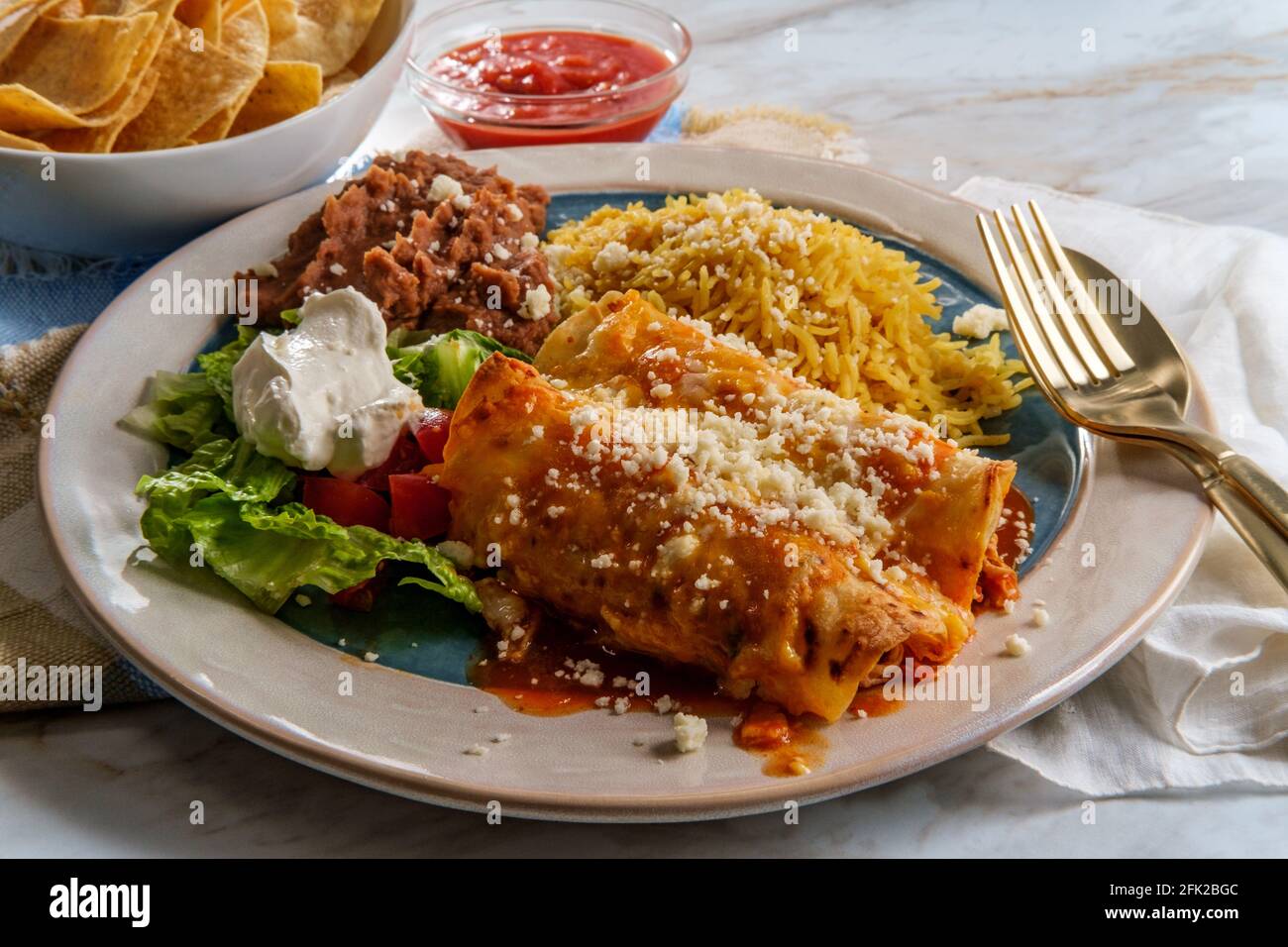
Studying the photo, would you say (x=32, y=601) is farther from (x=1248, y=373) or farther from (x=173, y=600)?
(x=1248, y=373)

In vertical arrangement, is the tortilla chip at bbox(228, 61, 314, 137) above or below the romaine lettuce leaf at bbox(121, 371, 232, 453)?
above

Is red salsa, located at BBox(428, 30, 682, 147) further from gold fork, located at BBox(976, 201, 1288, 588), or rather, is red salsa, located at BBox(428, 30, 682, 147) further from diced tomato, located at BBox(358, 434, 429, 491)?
diced tomato, located at BBox(358, 434, 429, 491)

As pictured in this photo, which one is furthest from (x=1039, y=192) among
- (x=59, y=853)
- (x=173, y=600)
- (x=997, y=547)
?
(x=59, y=853)

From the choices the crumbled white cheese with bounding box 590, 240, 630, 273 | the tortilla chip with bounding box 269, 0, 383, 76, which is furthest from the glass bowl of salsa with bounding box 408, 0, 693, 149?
the crumbled white cheese with bounding box 590, 240, 630, 273

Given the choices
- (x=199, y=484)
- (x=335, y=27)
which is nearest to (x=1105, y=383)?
(x=199, y=484)

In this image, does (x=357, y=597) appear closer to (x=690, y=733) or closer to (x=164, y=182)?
(x=690, y=733)

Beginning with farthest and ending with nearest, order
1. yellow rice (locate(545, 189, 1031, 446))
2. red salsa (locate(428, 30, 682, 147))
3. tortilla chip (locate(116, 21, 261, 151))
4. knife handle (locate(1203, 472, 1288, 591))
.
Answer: red salsa (locate(428, 30, 682, 147)), tortilla chip (locate(116, 21, 261, 151)), yellow rice (locate(545, 189, 1031, 446)), knife handle (locate(1203, 472, 1288, 591))

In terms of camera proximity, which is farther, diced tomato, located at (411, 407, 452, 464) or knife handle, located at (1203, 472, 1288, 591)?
diced tomato, located at (411, 407, 452, 464)
